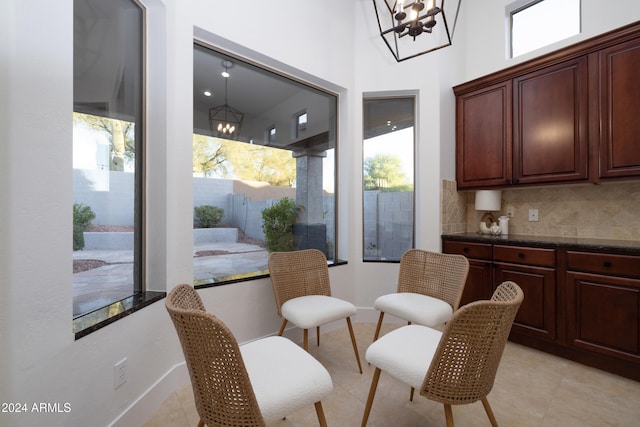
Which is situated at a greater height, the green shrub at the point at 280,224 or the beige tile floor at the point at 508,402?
the green shrub at the point at 280,224

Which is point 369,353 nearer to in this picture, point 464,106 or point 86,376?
point 86,376

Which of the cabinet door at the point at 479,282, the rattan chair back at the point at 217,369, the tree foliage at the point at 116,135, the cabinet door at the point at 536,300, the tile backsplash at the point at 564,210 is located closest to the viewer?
the rattan chair back at the point at 217,369

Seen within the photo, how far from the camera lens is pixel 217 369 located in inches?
35.0

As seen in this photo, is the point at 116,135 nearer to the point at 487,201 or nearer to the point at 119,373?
the point at 119,373

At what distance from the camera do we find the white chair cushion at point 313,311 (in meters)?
1.75

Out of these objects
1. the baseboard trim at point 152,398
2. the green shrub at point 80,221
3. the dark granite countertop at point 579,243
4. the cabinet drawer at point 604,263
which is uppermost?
the green shrub at point 80,221

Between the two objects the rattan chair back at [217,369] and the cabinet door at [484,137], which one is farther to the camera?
the cabinet door at [484,137]

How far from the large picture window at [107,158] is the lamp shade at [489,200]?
2.98 metres

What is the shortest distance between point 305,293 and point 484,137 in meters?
2.30

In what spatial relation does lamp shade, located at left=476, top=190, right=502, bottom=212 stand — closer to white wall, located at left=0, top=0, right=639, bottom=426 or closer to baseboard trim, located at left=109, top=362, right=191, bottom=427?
white wall, located at left=0, top=0, right=639, bottom=426

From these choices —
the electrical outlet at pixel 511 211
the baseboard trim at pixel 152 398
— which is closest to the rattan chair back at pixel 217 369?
the baseboard trim at pixel 152 398

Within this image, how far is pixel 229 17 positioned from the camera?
1995 millimetres

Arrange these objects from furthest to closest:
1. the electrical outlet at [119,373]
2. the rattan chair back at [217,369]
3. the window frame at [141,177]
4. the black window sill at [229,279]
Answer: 1. the black window sill at [229,279]
2. the window frame at [141,177]
3. the electrical outlet at [119,373]
4. the rattan chair back at [217,369]

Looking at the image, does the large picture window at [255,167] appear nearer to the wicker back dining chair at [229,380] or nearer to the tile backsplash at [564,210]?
the wicker back dining chair at [229,380]
